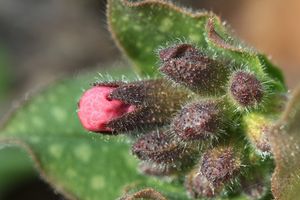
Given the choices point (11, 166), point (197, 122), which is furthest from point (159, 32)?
point (11, 166)

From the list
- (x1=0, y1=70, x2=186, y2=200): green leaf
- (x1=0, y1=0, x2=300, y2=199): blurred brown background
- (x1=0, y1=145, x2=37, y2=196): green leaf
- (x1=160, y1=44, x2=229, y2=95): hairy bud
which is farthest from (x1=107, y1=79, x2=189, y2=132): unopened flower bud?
(x1=0, y1=0, x2=300, y2=199): blurred brown background

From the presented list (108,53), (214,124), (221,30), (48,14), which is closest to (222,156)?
(214,124)

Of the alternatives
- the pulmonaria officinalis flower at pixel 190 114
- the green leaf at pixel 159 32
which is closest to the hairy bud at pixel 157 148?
the pulmonaria officinalis flower at pixel 190 114

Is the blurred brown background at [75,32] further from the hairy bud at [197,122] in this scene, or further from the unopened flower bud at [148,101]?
the hairy bud at [197,122]

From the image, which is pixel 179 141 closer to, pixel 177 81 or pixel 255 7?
pixel 177 81

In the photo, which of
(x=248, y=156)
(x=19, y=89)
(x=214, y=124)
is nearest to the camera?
(x=214, y=124)

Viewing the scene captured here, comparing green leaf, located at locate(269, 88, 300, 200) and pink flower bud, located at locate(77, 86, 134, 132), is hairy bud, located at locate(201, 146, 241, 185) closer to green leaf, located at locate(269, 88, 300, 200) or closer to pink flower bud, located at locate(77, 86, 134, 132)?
green leaf, located at locate(269, 88, 300, 200)
